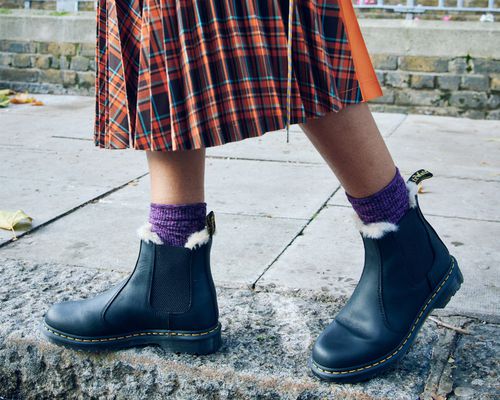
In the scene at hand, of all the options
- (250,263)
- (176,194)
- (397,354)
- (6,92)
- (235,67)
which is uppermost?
(235,67)

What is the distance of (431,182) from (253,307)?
5.09 feet

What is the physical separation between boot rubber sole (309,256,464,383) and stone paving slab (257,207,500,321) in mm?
220

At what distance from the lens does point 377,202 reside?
4.76ft

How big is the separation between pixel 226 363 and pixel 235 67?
0.59 m

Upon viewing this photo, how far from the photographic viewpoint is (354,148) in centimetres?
140

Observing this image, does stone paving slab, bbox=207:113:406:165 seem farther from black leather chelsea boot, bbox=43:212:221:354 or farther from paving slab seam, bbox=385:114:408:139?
black leather chelsea boot, bbox=43:212:221:354

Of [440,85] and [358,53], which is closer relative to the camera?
[358,53]

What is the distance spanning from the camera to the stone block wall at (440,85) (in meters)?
Answer: 4.72

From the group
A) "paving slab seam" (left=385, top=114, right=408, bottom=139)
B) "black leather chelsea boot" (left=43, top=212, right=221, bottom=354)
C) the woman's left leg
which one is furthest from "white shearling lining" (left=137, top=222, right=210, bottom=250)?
"paving slab seam" (left=385, top=114, right=408, bottom=139)

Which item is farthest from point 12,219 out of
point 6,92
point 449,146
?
point 6,92

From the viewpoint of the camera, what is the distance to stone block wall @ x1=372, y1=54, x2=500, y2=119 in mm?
4723

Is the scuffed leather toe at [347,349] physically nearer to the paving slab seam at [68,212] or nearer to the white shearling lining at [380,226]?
the white shearling lining at [380,226]

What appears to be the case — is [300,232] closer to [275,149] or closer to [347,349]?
[347,349]

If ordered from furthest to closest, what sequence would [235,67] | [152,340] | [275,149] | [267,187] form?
1. [275,149]
2. [267,187]
3. [152,340]
4. [235,67]
